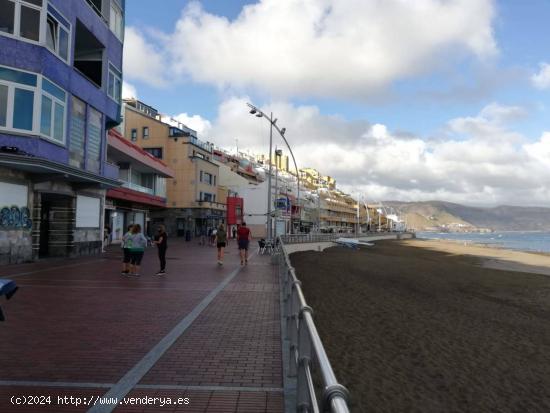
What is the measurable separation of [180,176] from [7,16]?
38536 mm

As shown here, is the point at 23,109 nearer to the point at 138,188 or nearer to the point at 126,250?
the point at 126,250

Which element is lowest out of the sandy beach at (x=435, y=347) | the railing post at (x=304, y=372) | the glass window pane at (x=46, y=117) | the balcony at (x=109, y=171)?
the sandy beach at (x=435, y=347)

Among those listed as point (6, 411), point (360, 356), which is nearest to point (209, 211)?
point (360, 356)

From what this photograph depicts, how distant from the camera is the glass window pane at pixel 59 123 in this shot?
56.6 feet

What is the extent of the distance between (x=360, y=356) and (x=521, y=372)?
2.79 m

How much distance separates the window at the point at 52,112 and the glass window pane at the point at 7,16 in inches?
75.9

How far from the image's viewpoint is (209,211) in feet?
179

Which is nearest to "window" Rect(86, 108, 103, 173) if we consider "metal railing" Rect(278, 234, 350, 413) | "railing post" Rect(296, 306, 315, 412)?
"metal railing" Rect(278, 234, 350, 413)

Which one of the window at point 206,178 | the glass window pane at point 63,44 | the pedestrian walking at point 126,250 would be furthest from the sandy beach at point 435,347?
the window at point 206,178

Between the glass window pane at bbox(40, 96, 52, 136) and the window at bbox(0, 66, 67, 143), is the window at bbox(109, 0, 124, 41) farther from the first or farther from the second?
the glass window pane at bbox(40, 96, 52, 136)

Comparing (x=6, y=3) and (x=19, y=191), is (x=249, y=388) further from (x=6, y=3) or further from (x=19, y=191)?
(x=6, y=3)

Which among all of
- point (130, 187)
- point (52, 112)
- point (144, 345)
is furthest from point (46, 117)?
point (130, 187)

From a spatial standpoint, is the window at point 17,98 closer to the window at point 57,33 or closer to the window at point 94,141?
the window at point 57,33

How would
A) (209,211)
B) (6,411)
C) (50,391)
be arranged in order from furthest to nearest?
(209,211), (50,391), (6,411)
